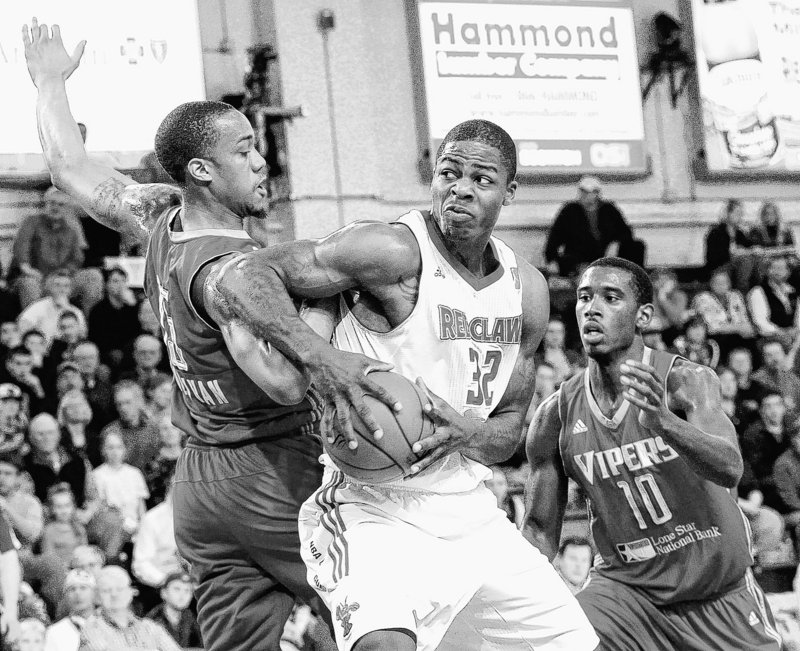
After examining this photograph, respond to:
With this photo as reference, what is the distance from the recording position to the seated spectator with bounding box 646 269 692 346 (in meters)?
11.6

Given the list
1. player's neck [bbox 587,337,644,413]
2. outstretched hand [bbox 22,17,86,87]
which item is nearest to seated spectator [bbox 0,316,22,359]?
outstretched hand [bbox 22,17,86,87]

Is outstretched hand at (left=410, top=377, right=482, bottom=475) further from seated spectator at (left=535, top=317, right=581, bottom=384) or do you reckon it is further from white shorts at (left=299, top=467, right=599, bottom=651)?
seated spectator at (left=535, top=317, right=581, bottom=384)

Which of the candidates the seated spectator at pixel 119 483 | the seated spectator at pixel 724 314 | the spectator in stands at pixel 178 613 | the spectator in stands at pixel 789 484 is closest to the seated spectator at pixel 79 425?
the seated spectator at pixel 119 483

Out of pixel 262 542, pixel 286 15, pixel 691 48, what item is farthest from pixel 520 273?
pixel 691 48

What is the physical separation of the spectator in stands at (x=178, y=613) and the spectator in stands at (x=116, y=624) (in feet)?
0.70

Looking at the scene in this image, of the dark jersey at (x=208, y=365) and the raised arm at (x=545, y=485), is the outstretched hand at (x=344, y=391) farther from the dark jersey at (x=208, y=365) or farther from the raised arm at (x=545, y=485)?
the raised arm at (x=545, y=485)

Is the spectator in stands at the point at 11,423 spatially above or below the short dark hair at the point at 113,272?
below

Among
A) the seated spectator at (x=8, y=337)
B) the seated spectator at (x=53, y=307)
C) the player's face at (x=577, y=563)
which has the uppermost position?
the seated spectator at (x=53, y=307)

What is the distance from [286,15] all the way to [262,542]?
9030 millimetres

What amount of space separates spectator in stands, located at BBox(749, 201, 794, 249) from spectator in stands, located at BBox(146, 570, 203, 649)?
7680 mm

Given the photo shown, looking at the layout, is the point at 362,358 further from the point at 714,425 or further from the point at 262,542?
the point at 714,425

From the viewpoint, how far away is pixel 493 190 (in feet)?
12.5

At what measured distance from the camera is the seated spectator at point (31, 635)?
662 cm

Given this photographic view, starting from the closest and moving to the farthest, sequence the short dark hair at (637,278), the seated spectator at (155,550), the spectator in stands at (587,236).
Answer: the short dark hair at (637,278) → the seated spectator at (155,550) → the spectator in stands at (587,236)
